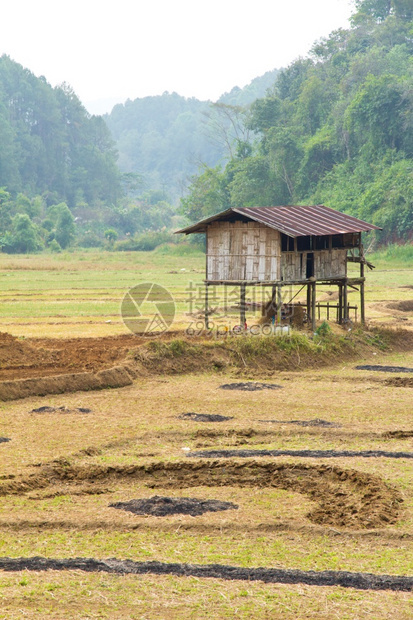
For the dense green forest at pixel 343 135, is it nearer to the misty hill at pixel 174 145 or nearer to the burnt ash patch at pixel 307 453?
the burnt ash patch at pixel 307 453

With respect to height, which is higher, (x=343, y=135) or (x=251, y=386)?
(x=343, y=135)

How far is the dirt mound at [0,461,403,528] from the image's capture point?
12.2 meters

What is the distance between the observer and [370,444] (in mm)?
16109

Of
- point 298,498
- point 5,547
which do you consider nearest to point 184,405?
point 298,498

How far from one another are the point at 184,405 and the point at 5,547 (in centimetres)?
923

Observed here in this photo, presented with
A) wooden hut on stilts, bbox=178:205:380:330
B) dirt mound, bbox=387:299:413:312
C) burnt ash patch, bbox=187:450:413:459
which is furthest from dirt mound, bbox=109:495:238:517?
dirt mound, bbox=387:299:413:312

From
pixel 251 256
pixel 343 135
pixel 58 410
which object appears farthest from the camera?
pixel 343 135

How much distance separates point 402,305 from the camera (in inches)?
1519

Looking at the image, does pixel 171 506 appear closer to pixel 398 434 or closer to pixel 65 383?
pixel 398 434

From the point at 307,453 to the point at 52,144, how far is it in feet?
400

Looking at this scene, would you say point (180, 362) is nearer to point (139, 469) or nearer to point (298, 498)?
point (139, 469)

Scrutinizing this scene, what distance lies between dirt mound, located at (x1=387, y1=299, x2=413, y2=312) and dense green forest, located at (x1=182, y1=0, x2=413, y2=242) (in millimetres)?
27085

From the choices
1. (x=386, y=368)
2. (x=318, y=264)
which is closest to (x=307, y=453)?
(x=386, y=368)

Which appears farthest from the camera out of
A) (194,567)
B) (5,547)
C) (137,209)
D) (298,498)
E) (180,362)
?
(137,209)
